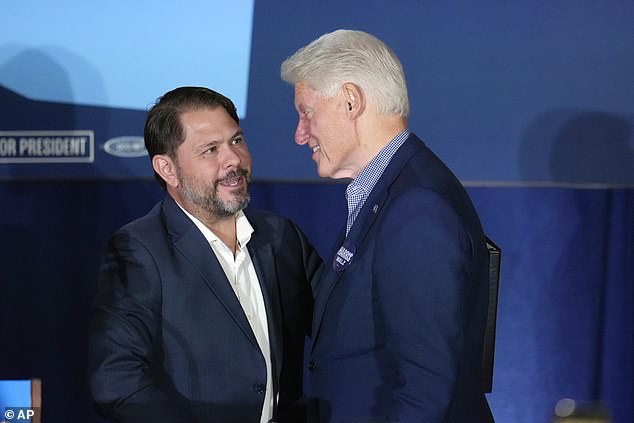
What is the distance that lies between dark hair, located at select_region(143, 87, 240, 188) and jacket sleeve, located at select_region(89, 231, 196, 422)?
0.27 meters

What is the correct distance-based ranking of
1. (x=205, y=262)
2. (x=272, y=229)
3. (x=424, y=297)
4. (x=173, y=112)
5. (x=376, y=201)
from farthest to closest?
(x=272, y=229) → (x=173, y=112) → (x=205, y=262) → (x=376, y=201) → (x=424, y=297)

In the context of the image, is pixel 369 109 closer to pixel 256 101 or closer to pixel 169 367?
pixel 169 367

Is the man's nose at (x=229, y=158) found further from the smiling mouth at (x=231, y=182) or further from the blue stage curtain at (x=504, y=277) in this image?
the blue stage curtain at (x=504, y=277)

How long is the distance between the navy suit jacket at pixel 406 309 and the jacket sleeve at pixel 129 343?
1.15 feet

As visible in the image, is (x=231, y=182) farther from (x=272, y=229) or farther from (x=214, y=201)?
(x=272, y=229)

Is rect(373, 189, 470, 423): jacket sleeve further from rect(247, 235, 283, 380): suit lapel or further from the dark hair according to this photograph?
the dark hair

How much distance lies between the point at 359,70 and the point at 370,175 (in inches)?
8.6

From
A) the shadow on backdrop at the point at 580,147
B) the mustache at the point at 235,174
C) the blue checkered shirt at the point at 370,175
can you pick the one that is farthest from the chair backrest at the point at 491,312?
the shadow on backdrop at the point at 580,147

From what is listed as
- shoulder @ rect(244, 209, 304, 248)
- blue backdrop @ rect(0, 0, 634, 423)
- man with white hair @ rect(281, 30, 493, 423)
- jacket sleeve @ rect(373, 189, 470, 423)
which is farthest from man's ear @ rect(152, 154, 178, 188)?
blue backdrop @ rect(0, 0, 634, 423)

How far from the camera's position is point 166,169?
92.4 inches

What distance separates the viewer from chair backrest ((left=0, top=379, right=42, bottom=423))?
232 centimetres

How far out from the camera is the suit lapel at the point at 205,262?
217cm

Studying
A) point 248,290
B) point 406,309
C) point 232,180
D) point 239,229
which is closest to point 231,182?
point 232,180

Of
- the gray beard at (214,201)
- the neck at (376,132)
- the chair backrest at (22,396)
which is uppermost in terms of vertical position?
the neck at (376,132)
